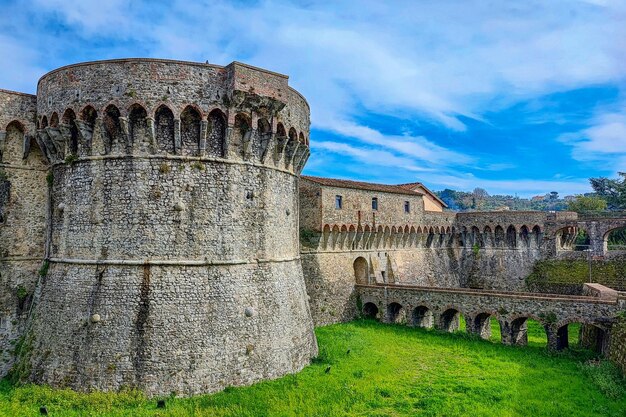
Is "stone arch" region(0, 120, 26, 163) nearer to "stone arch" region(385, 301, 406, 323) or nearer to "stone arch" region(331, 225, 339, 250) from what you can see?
"stone arch" region(331, 225, 339, 250)

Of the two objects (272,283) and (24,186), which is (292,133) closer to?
(272,283)

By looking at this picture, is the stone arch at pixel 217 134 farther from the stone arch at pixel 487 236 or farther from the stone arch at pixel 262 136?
the stone arch at pixel 487 236

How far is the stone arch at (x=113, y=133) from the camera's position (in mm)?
15832

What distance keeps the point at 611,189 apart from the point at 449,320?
57290 millimetres

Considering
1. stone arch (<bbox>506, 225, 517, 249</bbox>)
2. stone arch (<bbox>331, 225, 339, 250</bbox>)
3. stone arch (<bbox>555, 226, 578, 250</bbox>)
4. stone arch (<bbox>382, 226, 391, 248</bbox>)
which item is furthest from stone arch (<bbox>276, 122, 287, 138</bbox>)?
stone arch (<bbox>555, 226, 578, 250</bbox>)

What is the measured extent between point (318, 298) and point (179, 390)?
13.5 m

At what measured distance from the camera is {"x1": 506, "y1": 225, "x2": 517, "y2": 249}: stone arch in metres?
39.9

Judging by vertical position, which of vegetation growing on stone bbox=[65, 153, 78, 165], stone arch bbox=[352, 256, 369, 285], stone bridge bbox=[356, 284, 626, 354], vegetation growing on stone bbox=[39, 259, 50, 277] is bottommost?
stone bridge bbox=[356, 284, 626, 354]

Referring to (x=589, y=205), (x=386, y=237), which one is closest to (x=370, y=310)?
(x=386, y=237)

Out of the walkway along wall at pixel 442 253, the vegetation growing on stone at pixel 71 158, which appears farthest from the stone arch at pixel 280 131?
the walkway along wall at pixel 442 253

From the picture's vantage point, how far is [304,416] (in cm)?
1362

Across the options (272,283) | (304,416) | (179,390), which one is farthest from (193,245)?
(304,416)

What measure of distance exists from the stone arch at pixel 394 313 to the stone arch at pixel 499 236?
617 inches

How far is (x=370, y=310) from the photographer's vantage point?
30.9 m
